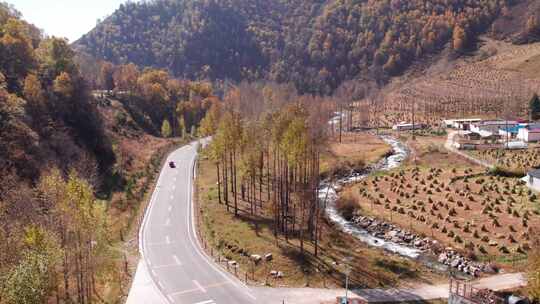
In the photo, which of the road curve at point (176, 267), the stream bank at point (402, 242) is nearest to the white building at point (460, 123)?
the stream bank at point (402, 242)

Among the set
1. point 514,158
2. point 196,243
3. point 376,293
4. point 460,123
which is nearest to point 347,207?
point 196,243

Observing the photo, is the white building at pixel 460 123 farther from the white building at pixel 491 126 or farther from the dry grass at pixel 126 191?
the dry grass at pixel 126 191

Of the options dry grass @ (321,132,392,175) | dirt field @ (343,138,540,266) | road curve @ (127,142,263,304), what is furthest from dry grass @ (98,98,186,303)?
dry grass @ (321,132,392,175)

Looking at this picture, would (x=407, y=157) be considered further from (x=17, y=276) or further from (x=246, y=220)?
(x=17, y=276)

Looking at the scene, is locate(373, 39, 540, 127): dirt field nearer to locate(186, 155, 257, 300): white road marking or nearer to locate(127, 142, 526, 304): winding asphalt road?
locate(186, 155, 257, 300): white road marking

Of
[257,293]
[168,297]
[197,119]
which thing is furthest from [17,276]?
[197,119]

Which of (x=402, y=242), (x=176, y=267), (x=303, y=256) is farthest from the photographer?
(x=402, y=242)

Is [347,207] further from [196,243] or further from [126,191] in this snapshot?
[126,191]
